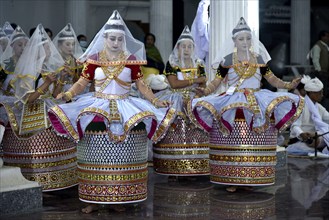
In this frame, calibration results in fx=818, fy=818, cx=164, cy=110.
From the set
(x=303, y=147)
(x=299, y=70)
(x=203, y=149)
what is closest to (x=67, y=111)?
(x=203, y=149)

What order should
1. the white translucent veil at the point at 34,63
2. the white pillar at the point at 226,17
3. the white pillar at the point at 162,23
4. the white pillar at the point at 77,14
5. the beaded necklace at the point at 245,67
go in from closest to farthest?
the white translucent veil at the point at 34,63 → the beaded necklace at the point at 245,67 → the white pillar at the point at 226,17 → the white pillar at the point at 162,23 → the white pillar at the point at 77,14

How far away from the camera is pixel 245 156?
8.62 m

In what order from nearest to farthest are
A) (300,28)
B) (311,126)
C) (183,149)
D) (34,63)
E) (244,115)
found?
(34,63)
(244,115)
(183,149)
(311,126)
(300,28)

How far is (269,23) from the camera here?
2105 cm

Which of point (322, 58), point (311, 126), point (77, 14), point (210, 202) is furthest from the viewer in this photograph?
point (322, 58)

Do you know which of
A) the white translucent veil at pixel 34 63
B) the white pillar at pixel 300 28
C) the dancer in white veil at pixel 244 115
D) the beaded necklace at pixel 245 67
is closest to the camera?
the white translucent veil at pixel 34 63

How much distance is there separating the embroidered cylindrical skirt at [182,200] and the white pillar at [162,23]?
6772 millimetres

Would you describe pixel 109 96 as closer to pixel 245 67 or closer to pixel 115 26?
pixel 115 26

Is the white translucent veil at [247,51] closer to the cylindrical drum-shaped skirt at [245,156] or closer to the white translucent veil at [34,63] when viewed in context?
the cylindrical drum-shaped skirt at [245,156]

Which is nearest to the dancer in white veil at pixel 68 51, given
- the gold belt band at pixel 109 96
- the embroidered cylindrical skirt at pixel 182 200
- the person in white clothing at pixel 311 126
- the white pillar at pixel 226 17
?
the gold belt band at pixel 109 96

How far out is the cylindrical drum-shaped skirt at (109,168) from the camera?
A: 7.42 metres

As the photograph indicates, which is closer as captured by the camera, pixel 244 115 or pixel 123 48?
pixel 123 48

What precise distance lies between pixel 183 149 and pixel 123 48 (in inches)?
85.8

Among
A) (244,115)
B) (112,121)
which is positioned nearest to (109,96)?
(112,121)
